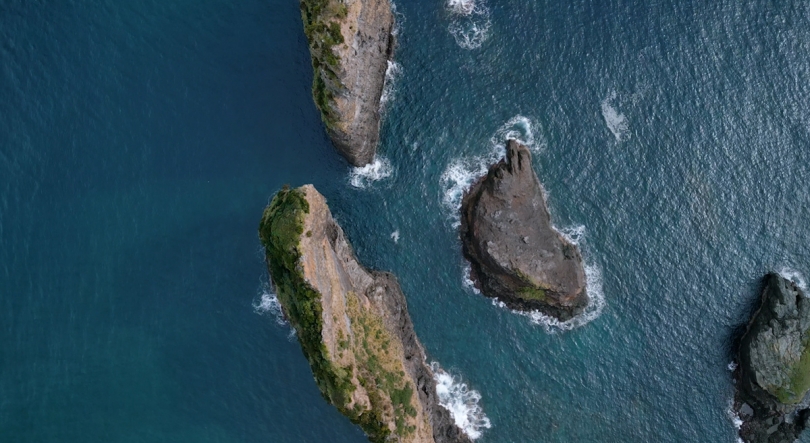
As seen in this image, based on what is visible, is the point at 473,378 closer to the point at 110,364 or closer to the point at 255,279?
the point at 255,279

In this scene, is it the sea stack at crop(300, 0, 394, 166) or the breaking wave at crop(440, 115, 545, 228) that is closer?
the sea stack at crop(300, 0, 394, 166)

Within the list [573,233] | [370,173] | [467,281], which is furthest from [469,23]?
[467,281]

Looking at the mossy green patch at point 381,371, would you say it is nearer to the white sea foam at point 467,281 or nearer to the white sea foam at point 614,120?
the white sea foam at point 467,281

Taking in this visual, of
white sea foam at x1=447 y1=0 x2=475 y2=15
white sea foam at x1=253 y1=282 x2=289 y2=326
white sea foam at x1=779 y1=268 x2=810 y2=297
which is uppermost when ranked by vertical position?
white sea foam at x1=447 y1=0 x2=475 y2=15

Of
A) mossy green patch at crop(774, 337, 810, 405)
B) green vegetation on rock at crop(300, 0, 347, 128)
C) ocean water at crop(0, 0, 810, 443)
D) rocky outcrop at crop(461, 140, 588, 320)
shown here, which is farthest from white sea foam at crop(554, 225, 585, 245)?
green vegetation on rock at crop(300, 0, 347, 128)

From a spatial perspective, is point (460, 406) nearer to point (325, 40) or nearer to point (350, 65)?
point (350, 65)

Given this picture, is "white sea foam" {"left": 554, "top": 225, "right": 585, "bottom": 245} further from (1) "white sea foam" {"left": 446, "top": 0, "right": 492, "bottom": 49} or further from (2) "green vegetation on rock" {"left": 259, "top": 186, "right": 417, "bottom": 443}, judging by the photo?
(1) "white sea foam" {"left": 446, "top": 0, "right": 492, "bottom": 49}
